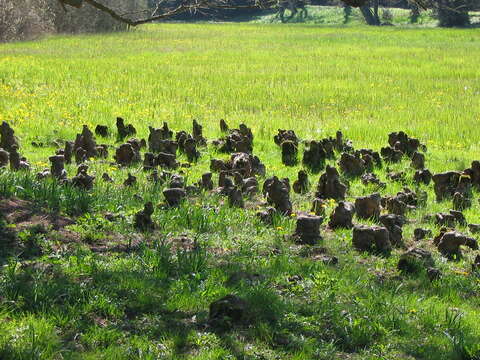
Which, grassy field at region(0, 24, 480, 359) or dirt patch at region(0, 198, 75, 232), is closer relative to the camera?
grassy field at region(0, 24, 480, 359)

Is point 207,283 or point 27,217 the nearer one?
point 207,283

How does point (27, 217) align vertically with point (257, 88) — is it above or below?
above

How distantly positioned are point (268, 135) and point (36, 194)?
743 centimetres

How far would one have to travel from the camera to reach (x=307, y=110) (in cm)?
1891

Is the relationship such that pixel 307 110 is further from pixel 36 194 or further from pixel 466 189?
pixel 36 194

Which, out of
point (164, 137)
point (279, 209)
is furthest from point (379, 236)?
point (164, 137)

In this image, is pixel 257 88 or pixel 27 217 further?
pixel 257 88

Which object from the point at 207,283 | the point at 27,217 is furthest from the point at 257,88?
the point at 207,283

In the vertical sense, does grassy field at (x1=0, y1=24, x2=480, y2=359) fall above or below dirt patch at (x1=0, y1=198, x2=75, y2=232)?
below

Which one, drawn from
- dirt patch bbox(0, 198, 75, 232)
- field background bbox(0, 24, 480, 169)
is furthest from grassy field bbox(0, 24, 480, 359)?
field background bbox(0, 24, 480, 169)

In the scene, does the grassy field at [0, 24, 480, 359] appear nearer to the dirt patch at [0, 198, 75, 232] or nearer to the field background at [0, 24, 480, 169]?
the dirt patch at [0, 198, 75, 232]

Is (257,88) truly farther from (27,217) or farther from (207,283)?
(207,283)

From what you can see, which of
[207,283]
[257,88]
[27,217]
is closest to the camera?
[207,283]

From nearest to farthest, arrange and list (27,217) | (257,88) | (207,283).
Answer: (207,283)
(27,217)
(257,88)
